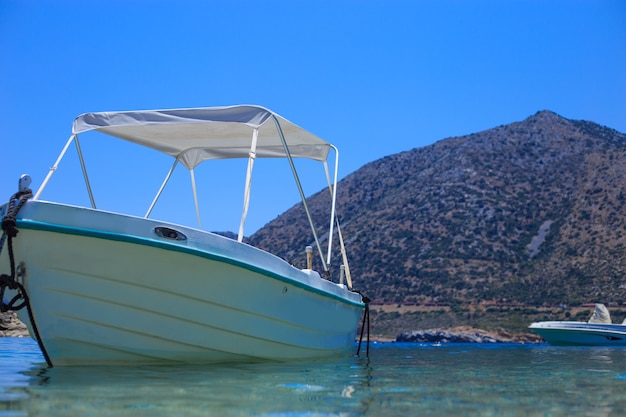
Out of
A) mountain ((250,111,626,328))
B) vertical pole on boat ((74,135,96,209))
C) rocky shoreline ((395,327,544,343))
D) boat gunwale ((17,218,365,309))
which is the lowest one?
rocky shoreline ((395,327,544,343))

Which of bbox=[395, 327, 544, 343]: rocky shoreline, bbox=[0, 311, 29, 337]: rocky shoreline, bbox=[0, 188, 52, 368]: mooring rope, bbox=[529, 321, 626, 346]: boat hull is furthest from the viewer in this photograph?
bbox=[395, 327, 544, 343]: rocky shoreline

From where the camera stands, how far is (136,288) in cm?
752

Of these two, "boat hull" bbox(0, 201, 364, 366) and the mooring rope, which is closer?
the mooring rope

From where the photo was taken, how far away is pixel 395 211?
2891 inches

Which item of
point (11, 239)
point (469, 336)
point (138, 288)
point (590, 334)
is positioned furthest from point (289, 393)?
point (469, 336)

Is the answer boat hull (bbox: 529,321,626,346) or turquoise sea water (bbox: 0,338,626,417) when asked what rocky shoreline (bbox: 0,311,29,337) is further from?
boat hull (bbox: 529,321,626,346)

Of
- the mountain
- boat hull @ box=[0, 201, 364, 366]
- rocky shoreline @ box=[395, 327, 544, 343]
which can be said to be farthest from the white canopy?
the mountain

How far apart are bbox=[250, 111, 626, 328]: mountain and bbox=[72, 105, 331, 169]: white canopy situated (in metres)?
44.7

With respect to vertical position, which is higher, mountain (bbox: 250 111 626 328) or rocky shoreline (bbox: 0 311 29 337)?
mountain (bbox: 250 111 626 328)

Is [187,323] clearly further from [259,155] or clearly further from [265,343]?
[259,155]

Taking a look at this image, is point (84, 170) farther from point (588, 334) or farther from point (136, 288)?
point (588, 334)

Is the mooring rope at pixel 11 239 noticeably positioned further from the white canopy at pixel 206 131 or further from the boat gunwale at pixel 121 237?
the white canopy at pixel 206 131

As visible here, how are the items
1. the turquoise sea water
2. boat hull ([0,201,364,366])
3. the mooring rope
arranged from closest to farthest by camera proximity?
the turquoise sea water
the mooring rope
boat hull ([0,201,364,366])

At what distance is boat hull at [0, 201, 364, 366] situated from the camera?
728 cm
